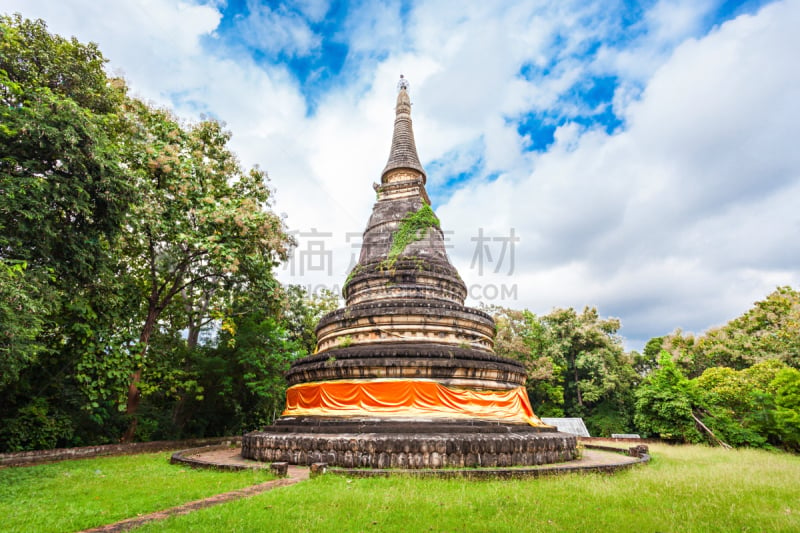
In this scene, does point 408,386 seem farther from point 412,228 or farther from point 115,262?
point 115,262

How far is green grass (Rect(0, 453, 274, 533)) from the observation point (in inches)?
240

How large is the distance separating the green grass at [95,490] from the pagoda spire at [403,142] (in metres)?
16.1

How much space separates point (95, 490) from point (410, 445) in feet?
20.1

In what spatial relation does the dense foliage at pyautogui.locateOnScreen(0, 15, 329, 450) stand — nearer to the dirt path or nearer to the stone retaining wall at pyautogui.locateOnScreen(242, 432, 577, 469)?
the dirt path

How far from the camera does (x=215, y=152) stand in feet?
63.1

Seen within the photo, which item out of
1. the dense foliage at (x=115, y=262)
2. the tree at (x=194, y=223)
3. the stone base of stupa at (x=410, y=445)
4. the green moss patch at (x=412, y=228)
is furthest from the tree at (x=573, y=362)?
the stone base of stupa at (x=410, y=445)

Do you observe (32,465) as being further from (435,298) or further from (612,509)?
(612,509)

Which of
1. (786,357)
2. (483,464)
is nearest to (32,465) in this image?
(483,464)

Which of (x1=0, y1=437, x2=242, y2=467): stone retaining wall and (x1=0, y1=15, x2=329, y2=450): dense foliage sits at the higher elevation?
(x1=0, y1=15, x2=329, y2=450): dense foliage

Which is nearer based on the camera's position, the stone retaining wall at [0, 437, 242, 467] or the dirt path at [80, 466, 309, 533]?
the dirt path at [80, 466, 309, 533]

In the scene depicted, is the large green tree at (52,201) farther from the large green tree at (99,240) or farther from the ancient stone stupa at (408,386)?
the ancient stone stupa at (408,386)

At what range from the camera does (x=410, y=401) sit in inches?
468

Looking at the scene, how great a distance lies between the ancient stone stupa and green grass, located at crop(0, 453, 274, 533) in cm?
228

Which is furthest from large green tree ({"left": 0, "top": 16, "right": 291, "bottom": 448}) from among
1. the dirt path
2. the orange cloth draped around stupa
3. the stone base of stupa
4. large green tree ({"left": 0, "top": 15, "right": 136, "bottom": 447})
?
the orange cloth draped around stupa
